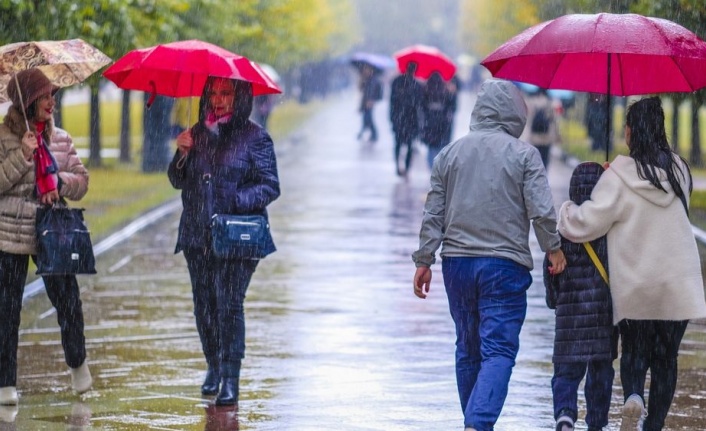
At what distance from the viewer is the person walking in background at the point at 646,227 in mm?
7004

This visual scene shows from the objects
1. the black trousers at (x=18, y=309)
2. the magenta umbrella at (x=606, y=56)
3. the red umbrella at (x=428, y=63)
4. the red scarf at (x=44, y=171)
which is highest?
the magenta umbrella at (x=606, y=56)

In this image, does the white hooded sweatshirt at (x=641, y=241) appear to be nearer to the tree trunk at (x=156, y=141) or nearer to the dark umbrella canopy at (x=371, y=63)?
the tree trunk at (x=156, y=141)

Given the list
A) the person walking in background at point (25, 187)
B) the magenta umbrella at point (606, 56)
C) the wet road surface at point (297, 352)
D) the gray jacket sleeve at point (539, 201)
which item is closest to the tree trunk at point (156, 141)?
the wet road surface at point (297, 352)

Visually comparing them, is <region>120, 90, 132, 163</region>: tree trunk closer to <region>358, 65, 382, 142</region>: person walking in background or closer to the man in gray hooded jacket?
<region>358, 65, 382, 142</region>: person walking in background

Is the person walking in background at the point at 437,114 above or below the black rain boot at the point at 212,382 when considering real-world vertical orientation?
below

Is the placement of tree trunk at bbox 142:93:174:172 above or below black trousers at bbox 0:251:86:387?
below

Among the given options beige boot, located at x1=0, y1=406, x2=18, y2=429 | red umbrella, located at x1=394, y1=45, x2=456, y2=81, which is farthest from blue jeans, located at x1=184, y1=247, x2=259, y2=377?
red umbrella, located at x1=394, y1=45, x2=456, y2=81

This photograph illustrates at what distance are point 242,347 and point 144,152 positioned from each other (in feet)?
65.1

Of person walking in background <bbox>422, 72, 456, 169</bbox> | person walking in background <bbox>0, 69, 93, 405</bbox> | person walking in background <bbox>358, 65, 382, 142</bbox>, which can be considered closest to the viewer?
person walking in background <bbox>0, 69, 93, 405</bbox>

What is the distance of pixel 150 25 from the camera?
2103 cm

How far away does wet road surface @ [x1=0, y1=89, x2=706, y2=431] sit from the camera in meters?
8.05

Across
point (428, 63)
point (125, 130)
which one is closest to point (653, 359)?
point (428, 63)

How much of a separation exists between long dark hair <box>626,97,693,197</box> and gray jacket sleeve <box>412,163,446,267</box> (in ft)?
2.95

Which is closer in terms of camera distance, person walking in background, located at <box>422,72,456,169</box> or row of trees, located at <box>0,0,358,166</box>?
row of trees, located at <box>0,0,358,166</box>
